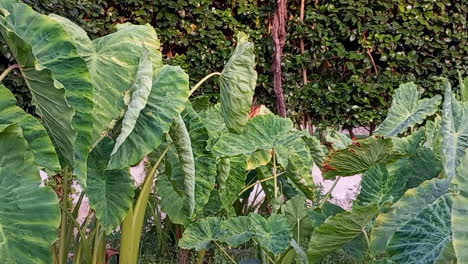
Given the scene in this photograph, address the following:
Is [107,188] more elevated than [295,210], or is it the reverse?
[107,188]

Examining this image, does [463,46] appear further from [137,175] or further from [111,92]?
[111,92]

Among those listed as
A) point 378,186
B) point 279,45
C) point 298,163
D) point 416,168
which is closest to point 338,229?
point 378,186

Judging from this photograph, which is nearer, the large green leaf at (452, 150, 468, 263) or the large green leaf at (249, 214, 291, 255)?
the large green leaf at (452, 150, 468, 263)

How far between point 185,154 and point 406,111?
1210mm

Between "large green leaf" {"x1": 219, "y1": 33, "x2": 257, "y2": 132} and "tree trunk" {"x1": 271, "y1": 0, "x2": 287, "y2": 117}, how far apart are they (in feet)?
8.33

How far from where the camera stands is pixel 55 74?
1.81 metres

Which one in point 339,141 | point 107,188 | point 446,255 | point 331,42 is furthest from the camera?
point 331,42

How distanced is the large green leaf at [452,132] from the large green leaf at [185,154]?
73cm

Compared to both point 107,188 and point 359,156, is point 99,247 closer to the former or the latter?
point 107,188

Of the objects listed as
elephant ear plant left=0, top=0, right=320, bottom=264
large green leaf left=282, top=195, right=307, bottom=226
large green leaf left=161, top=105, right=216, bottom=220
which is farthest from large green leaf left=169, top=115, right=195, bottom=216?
large green leaf left=282, top=195, right=307, bottom=226

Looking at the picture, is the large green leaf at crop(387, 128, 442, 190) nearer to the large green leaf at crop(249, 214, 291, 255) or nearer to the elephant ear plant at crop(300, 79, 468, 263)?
the elephant ear plant at crop(300, 79, 468, 263)

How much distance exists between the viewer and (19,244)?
1.59m

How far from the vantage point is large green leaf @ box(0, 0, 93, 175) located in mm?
1681

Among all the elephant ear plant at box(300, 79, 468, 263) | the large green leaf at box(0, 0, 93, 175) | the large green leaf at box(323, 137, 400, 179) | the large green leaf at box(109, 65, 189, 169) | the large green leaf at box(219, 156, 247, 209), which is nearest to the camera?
the large green leaf at box(0, 0, 93, 175)
